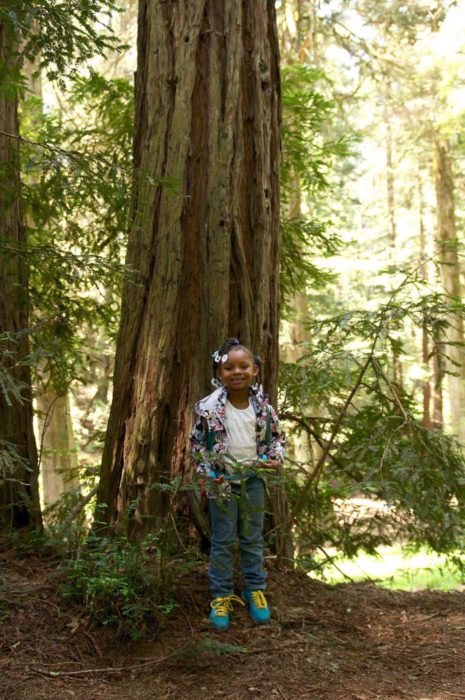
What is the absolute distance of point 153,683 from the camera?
350 centimetres

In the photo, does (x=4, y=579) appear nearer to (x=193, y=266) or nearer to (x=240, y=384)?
(x=240, y=384)

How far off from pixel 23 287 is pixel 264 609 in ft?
10.5

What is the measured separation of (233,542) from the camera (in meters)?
4.16

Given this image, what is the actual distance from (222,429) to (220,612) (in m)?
1.09

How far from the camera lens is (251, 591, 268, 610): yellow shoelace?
4.20 metres

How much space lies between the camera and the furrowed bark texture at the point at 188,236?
482 cm

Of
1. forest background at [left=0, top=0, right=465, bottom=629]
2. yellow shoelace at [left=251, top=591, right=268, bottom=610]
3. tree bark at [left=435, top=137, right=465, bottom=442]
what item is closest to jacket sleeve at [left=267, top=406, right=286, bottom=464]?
forest background at [left=0, top=0, right=465, bottom=629]

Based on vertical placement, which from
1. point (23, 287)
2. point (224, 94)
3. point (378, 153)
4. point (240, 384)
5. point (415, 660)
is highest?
point (378, 153)

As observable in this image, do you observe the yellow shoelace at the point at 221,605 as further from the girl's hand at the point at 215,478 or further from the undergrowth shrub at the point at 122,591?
the girl's hand at the point at 215,478


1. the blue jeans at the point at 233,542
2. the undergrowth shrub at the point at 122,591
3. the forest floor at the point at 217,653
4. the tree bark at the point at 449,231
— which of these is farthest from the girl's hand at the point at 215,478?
the tree bark at the point at 449,231

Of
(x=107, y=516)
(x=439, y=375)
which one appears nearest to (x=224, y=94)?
(x=439, y=375)

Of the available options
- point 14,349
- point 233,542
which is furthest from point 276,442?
point 14,349

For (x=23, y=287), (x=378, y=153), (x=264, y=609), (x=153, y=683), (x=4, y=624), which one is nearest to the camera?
(x=153, y=683)

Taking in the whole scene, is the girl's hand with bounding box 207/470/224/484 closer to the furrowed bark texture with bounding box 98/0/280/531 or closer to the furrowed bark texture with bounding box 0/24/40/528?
the furrowed bark texture with bounding box 98/0/280/531
